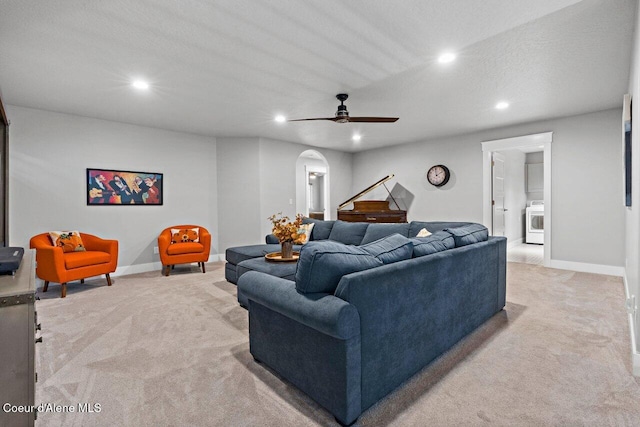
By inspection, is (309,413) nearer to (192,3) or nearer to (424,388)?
(424,388)

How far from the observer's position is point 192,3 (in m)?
2.13

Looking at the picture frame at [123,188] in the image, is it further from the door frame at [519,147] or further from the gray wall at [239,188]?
the door frame at [519,147]

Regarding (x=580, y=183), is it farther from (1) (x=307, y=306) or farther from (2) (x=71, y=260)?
(2) (x=71, y=260)

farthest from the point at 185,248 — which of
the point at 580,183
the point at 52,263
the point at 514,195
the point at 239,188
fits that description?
the point at 514,195

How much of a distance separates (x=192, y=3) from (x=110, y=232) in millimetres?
4091

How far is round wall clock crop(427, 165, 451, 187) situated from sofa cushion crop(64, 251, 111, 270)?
585cm

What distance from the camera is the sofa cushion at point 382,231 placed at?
4.16 m

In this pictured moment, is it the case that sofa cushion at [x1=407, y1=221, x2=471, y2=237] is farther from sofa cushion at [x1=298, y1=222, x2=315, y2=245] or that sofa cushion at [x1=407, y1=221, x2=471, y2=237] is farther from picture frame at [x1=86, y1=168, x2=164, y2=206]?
picture frame at [x1=86, y1=168, x2=164, y2=206]

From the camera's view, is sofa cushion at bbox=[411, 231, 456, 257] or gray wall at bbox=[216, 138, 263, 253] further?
gray wall at bbox=[216, 138, 263, 253]

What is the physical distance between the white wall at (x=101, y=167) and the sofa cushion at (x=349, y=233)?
2.65 meters

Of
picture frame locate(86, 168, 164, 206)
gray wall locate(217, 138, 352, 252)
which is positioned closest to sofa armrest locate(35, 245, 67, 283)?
picture frame locate(86, 168, 164, 206)

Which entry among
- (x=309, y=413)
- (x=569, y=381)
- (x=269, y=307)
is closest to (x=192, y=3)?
(x=269, y=307)

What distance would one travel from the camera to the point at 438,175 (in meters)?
6.57

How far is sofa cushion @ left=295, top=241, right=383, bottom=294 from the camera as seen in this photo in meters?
1.66
